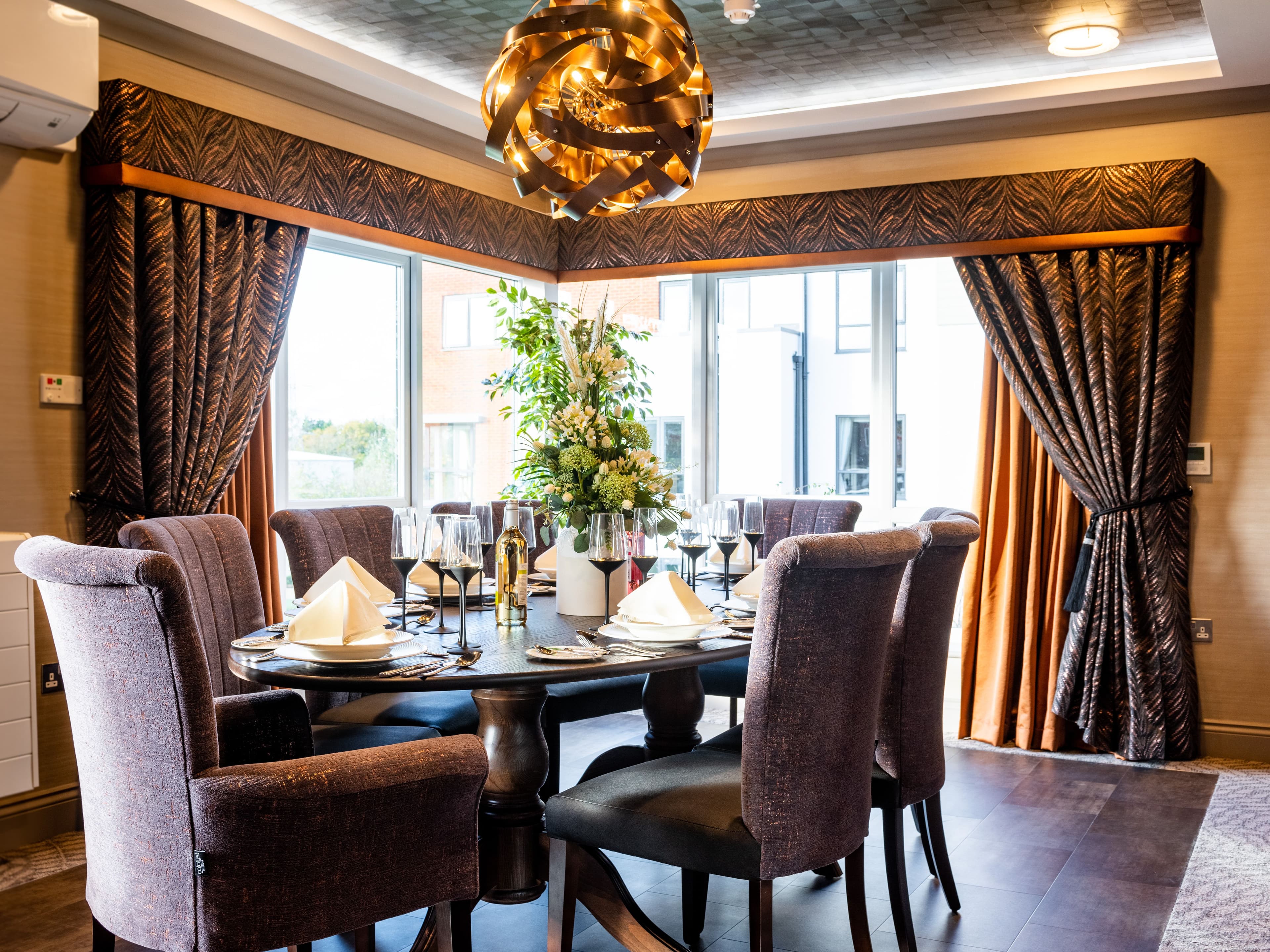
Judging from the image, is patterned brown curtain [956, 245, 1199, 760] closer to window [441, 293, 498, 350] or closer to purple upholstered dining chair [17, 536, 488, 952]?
purple upholstered dining chair [17, 536, 488, 952]

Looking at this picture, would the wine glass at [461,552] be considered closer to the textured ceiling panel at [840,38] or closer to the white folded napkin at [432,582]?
the white folded napkin at [432,582]

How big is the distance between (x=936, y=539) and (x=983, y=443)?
240cm

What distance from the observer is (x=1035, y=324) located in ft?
14.5

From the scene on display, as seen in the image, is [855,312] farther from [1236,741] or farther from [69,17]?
[69,17]

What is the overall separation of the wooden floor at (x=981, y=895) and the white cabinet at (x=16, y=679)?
336 mm

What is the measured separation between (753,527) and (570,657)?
3.83 ft

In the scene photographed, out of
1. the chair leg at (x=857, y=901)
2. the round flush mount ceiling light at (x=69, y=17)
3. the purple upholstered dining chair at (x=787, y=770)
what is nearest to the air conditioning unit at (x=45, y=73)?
the round flush mount ceiling light at (x=69, y=17)

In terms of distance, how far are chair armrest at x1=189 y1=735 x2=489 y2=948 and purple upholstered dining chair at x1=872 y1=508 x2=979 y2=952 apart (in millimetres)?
1009

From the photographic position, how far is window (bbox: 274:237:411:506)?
450 cm

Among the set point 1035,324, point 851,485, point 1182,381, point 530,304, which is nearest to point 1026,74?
point 1035,324

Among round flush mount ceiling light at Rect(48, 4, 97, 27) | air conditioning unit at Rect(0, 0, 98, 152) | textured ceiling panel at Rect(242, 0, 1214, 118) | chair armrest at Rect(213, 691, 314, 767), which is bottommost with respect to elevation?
chair armrest at Rect(213, 691, 314, 767)

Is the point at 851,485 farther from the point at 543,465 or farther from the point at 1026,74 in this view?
the point at 543,465

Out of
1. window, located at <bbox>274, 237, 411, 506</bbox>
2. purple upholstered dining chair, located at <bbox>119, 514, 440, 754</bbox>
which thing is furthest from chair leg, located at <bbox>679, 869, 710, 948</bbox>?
window, located at <bbox>274, 237, 411, 506</bbox>

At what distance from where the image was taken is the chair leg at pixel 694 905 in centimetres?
253
